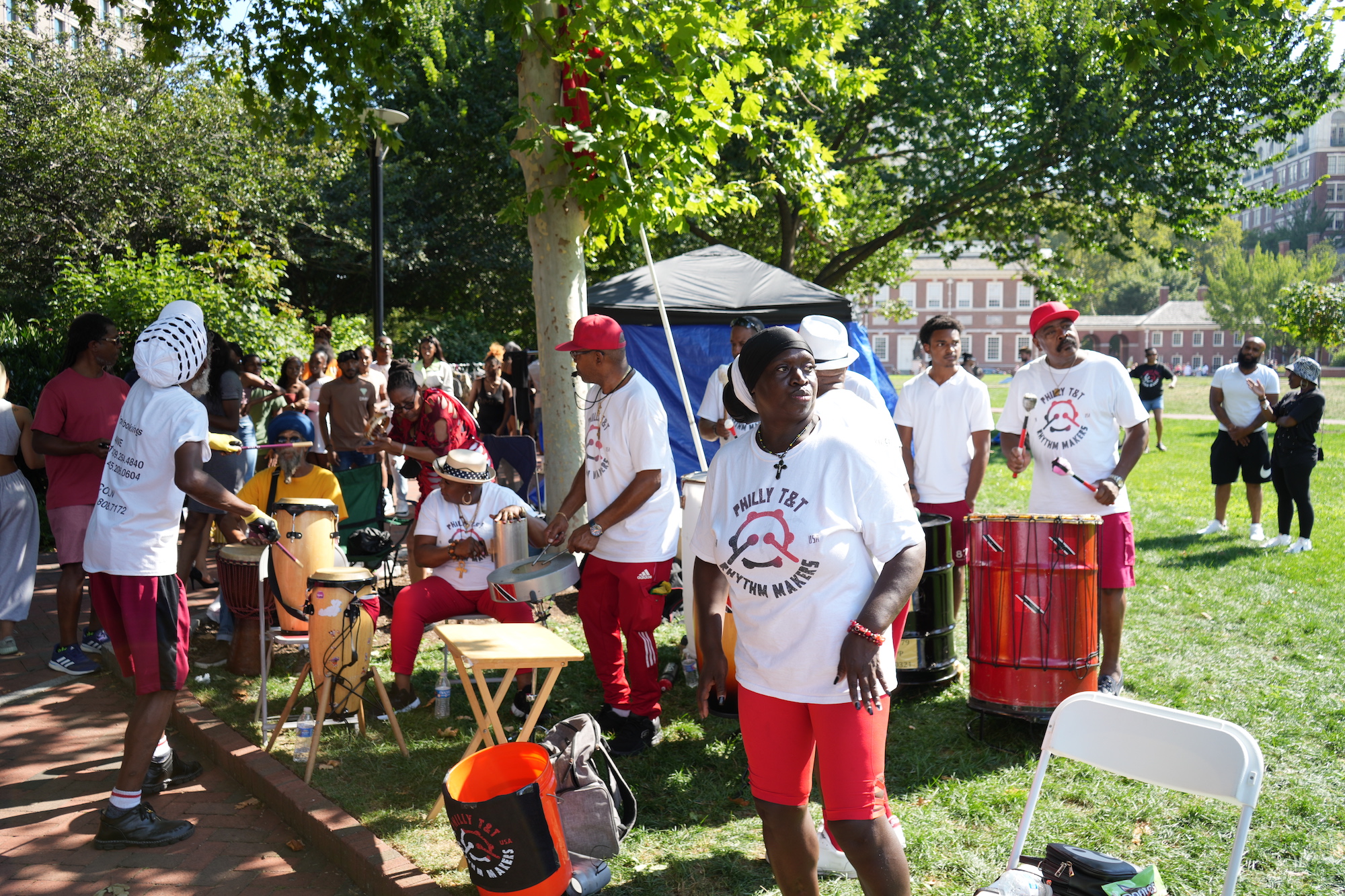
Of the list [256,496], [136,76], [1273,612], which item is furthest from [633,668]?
[136,76]

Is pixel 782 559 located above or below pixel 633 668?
above

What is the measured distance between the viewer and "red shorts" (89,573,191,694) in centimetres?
412

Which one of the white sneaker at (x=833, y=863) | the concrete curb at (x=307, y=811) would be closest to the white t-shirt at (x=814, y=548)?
the white sneaker at (x=833, y=863)

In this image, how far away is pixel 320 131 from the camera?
8.00 meters

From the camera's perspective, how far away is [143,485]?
411cm

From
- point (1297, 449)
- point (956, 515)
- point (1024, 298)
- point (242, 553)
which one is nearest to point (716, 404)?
point (956, 515)

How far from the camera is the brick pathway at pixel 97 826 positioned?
3.82 meters

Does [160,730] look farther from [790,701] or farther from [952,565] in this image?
[952,565]

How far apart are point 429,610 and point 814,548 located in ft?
10.5

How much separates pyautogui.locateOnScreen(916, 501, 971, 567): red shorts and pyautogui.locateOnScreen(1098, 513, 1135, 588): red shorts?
2.81ft

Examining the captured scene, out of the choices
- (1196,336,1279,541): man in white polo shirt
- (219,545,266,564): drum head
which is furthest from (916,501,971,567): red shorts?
(1196,336,1279,541): man in white polo shirt

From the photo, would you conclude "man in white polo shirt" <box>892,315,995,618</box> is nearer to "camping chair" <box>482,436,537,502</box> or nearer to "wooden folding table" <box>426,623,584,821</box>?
"wooden folding table" <box>426,623,584,821</box>

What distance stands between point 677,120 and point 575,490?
112 inches

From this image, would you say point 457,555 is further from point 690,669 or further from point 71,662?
point 71,662
